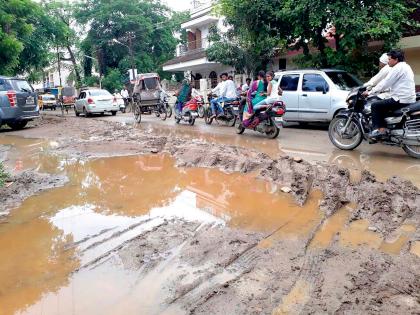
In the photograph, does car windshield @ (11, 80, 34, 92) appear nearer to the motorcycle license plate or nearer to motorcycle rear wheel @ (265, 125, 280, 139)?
the motorcycle license plate

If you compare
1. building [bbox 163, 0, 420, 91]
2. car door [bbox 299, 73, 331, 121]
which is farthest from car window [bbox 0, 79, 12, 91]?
building [bbox 163, 0, 420, 91]

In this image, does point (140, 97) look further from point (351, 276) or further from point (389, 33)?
point (351, 276)

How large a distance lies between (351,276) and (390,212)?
1714mm

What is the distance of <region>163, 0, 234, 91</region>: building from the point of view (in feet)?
86.1

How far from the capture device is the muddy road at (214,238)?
2.91m

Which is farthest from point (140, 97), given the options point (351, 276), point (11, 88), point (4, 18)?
point (351, 276)

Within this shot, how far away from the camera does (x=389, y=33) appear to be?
1116cm

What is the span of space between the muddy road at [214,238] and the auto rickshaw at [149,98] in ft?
30.6

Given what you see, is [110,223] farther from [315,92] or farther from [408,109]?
[315,92]

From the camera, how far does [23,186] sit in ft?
20.2

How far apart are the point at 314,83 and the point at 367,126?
13.2 ft

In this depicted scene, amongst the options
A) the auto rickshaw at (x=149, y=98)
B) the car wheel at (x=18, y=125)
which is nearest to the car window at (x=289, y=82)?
the auto rickshaw at (x=149, y=98)

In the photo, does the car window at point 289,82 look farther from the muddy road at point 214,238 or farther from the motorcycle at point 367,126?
the muddy road at point 214,238

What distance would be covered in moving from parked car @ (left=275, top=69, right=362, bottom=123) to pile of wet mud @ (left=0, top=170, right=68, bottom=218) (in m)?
7.14
